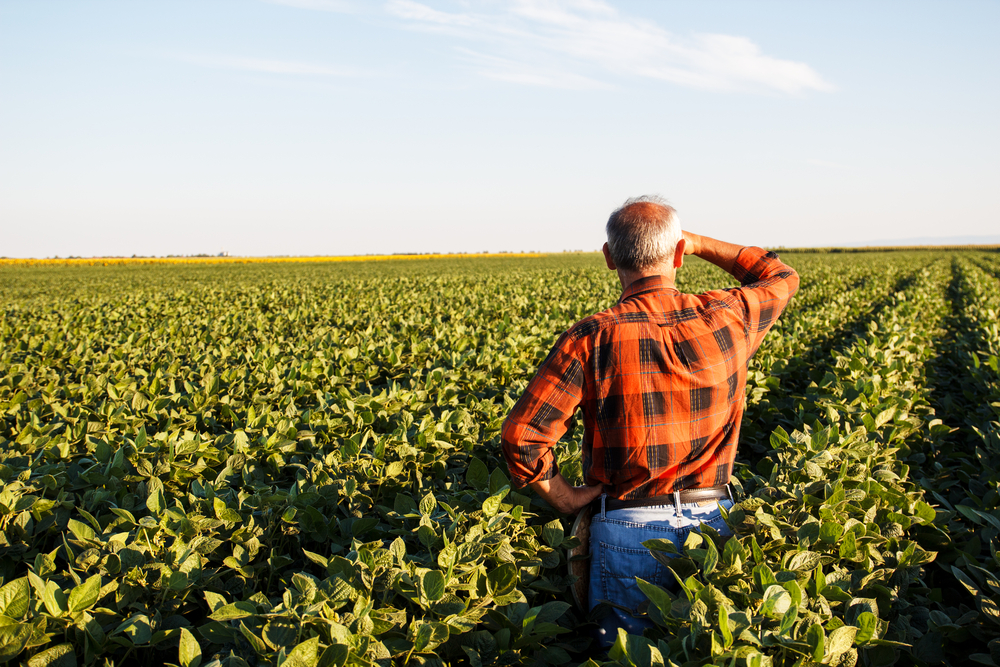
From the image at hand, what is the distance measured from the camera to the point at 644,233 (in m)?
2.07

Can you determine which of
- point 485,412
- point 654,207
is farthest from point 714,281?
point 654,207

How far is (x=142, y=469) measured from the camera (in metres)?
2.99

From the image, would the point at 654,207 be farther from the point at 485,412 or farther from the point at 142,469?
the point at 142,469

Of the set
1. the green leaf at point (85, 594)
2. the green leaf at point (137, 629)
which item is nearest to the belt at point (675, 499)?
the green leaf at point (137, 629)

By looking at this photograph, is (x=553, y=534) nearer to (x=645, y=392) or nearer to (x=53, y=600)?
(x=645, y=392)

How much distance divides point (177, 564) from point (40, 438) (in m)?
2.50

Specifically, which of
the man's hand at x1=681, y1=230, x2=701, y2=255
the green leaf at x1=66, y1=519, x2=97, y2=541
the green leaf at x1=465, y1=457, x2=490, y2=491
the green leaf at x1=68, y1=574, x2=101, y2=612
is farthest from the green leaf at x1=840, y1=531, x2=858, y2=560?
the green leaf at x1=66, y1=519, x2=97, y2=541

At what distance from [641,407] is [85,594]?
1873 mm

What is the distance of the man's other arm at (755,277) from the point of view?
227 centimetres

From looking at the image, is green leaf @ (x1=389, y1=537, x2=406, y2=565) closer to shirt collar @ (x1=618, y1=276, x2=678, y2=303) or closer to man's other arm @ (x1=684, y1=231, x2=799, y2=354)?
shirt collar @ (x1=618, y1=276, x2=678, y2=303)

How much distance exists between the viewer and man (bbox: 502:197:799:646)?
198 centimetres

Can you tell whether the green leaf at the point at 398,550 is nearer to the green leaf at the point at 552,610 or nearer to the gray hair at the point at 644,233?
the green leaf at the point at 552,610

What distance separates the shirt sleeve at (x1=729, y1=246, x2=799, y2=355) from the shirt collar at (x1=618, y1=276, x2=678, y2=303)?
349 mm

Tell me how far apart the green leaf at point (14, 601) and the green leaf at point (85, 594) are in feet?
0.38
